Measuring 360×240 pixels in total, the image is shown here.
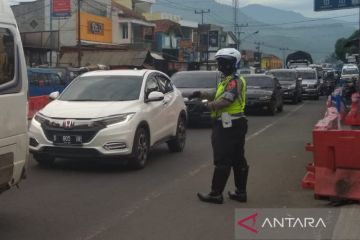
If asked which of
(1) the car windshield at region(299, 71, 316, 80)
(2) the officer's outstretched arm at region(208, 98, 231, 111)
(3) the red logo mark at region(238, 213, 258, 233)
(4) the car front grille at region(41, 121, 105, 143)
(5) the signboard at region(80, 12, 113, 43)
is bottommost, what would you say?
(3) the red logo mark at region(238, 213, 258, 233)

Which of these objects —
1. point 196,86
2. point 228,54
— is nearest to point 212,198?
point 228,54

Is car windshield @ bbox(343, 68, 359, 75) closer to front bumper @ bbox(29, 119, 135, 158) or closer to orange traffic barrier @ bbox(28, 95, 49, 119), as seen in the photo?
orange traffic barrier @ bbox(28, 95, 49, 119)

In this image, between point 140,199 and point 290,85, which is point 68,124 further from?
point 290,85

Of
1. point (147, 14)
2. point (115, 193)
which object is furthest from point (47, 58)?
point (115, 193)

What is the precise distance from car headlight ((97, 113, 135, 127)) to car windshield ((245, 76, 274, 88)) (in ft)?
43.9

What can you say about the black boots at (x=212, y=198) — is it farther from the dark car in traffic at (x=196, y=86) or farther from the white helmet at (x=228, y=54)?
the dark car in traffic at (x=196, y=86)

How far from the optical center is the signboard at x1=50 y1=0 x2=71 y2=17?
53.5 metres

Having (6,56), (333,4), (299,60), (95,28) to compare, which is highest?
(95,28)

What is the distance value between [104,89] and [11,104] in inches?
166

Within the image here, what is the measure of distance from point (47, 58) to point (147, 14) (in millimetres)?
35075

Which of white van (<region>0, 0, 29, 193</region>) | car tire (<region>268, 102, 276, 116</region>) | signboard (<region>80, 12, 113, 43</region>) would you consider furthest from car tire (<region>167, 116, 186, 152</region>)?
signboard (<region>80, 12, 113, 43</region>)

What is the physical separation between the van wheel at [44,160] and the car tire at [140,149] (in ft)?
4.17

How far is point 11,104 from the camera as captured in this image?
18.7ft

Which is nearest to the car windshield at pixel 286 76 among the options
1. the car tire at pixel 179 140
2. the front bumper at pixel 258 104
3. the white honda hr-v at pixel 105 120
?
the front bumper at pixel 258 104
